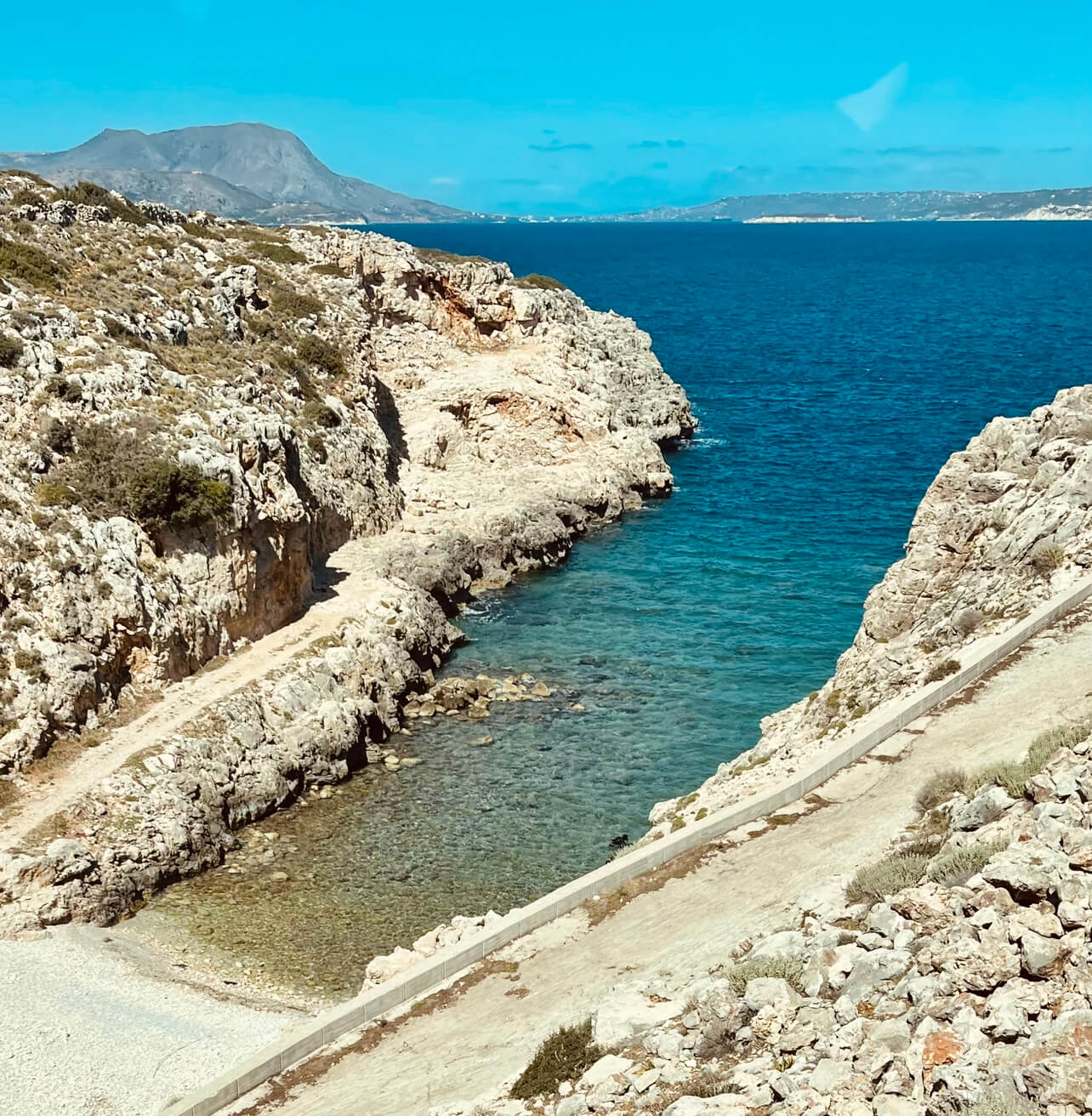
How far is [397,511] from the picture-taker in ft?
176

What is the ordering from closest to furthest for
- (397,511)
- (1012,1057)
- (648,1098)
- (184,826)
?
1. (1012,1057)
2. (648,1098)
3. (184,826)
4. (397,511)

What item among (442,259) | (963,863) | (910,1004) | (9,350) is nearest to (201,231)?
(442,259)

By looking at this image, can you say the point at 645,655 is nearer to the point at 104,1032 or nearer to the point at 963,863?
the point at 104,1032

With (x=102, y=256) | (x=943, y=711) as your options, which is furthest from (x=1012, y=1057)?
(x=102, y=256)

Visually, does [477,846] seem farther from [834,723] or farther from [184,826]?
[834,723]

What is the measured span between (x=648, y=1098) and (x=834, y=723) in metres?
13.3

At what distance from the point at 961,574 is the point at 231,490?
850 inches

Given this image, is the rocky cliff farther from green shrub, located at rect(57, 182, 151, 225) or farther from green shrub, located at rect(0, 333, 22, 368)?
green shrub, located at rect(57, 182, 151, 225)

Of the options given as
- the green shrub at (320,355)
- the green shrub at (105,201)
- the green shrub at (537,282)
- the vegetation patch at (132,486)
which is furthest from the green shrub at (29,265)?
the green shrub at (537,282)

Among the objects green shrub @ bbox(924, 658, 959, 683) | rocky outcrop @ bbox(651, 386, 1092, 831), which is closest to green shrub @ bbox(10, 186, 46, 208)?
rocky outcrop @ bbox(651, 386, 1092, 831)

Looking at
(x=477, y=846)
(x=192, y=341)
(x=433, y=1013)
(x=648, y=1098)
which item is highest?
(x=192, y=341)

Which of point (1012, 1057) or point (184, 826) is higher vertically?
point (1012, 1057)

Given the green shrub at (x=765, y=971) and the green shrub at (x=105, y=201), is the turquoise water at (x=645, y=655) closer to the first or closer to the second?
the green shrub at (x=765, y=971)

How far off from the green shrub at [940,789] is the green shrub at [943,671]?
4184 mm
